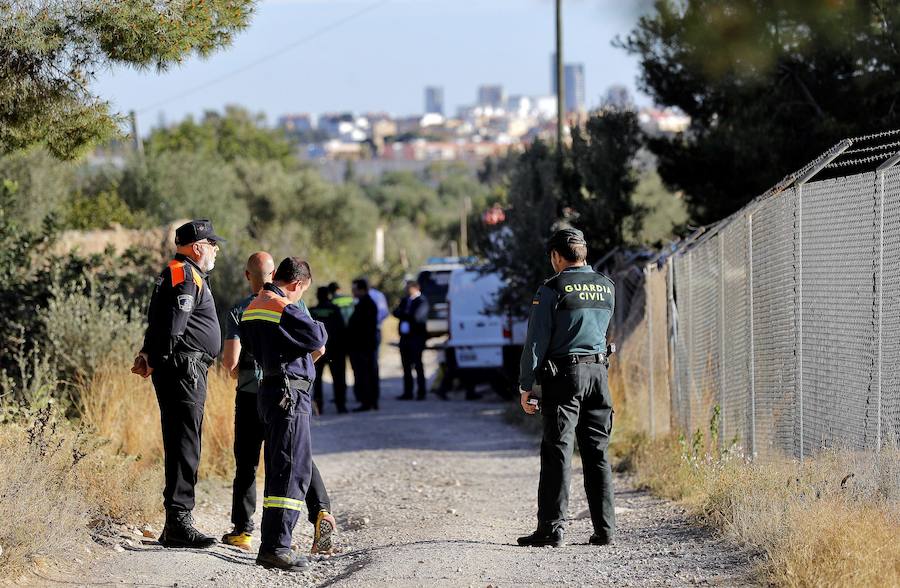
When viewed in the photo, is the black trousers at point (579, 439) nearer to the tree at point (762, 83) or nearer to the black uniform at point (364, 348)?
the tree at point (762, 83)

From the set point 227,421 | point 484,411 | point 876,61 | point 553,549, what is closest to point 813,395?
point 553,549

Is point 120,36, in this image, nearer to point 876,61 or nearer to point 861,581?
point 861,581

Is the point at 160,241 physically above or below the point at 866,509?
above

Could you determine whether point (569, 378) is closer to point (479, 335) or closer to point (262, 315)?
point (262, 315)

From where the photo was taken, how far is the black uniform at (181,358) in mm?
7523

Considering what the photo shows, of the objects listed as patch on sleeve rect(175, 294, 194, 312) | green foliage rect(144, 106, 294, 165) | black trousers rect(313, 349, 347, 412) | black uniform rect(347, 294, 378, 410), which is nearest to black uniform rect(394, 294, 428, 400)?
black uniform rect(347, 294, 378, 410)

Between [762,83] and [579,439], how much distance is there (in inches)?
357

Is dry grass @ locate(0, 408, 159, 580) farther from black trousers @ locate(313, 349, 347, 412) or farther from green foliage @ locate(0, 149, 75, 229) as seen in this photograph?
green foliage @ locate(0, 149, 75, 229)

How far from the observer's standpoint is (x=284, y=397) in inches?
282

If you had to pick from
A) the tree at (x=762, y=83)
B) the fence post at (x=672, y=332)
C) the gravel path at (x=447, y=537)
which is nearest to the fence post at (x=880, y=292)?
the gravel path at (x=447, y=537)

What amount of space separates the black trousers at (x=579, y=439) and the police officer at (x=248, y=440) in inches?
54.5

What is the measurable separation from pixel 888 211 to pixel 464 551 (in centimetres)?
313

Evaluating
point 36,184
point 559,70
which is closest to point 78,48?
point 36,184

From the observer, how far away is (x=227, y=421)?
11273 mm
